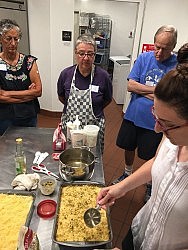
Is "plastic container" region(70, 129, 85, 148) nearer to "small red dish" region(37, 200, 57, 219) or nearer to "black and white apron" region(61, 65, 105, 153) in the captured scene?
"black and white apron" region(61, 65, 105, 153)

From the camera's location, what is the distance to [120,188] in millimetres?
1097

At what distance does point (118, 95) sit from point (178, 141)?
4236 millimetres

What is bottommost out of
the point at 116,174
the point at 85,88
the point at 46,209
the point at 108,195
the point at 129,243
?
the point at 116,174

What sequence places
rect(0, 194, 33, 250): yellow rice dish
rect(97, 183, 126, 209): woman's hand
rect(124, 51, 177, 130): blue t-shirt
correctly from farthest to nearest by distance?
rect(124, 51, 177, 130): blue t-shirt < rect(97, 183, 126, 209): woman's hand < rect(0, 194, 33, 250): yellow rice dish

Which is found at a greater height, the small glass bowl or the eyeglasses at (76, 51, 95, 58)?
the eyeglasses at (76, 51, 95, 58)

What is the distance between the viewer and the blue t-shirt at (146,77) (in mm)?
1931

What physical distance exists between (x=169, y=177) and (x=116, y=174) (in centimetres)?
191

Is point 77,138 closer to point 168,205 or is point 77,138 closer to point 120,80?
point 168,205

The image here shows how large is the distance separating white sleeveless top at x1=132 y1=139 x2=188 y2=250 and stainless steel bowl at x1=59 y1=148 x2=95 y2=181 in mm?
402

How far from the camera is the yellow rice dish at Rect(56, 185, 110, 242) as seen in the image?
3.13 ft

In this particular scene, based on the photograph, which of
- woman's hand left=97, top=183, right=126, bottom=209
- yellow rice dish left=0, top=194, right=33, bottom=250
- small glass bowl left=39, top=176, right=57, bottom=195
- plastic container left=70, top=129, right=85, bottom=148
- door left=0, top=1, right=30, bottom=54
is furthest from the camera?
door left=0, top=1, right=30, bottom=54

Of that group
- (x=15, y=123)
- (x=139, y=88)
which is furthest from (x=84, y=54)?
(x=15, y=123)

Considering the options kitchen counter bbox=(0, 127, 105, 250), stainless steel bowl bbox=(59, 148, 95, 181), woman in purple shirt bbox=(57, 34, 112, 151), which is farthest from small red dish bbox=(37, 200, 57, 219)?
woman in purple shirt bbox=(57, 34, 112, 151)

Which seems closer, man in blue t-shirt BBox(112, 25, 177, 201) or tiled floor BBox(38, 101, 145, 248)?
man in blue t-shirt BBox(112, 25, 177, 201)
